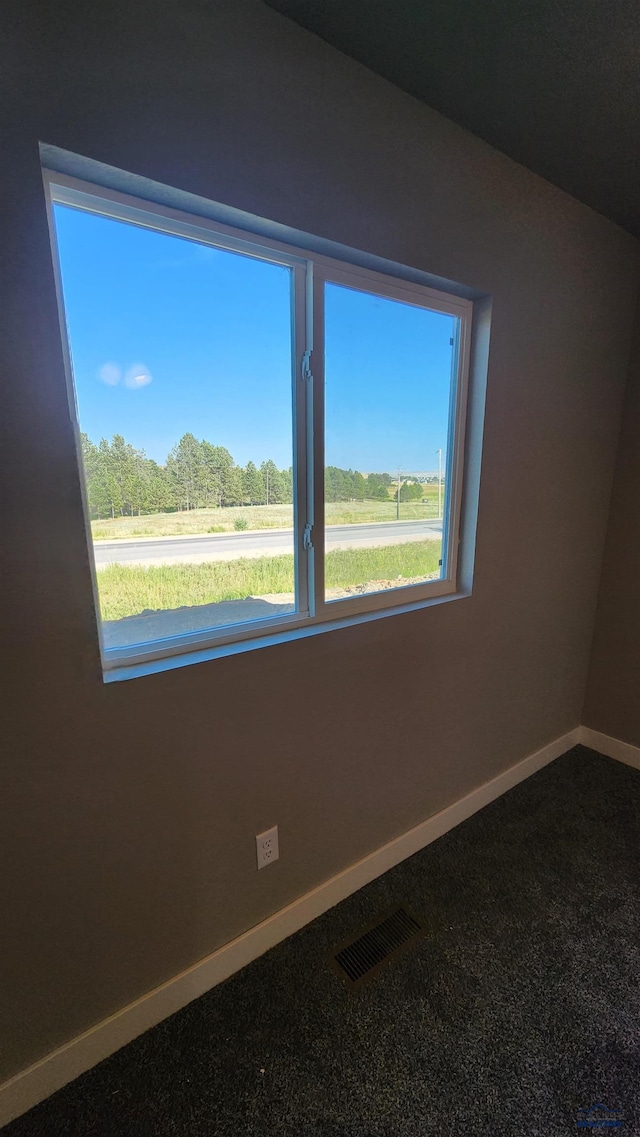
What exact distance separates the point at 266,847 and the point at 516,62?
2194mm

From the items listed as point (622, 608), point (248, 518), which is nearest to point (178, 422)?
point (248, 518)

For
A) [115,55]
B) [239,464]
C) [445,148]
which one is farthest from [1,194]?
[445,148]

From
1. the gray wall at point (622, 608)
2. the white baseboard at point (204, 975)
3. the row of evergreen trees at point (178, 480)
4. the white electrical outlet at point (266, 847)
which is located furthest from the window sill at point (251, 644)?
the gray wall at point (622, 608)

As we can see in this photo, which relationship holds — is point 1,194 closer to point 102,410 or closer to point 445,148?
point 102,410

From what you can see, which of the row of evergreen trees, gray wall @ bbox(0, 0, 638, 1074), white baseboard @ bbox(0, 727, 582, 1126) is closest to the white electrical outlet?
gray wall @ bbox(0, 0, 638, 1074)

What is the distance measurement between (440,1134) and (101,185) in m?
2.16

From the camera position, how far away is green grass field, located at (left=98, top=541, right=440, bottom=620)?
1052mm

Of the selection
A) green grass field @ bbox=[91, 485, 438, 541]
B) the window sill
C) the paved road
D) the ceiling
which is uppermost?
the ceiling

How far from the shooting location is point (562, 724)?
2.30m

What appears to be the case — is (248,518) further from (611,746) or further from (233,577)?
(611,746)

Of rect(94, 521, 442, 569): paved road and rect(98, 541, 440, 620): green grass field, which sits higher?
rect(94, 521, 442, 569): paved road

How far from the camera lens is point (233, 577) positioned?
1219 mm

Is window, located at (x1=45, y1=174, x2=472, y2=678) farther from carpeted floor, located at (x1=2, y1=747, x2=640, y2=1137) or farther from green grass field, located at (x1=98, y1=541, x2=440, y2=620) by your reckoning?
carpeted floor, located at (x1=2, y1=747, x2=640, y2=1137)

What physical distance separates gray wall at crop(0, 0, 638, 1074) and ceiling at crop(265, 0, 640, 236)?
0.06 m
